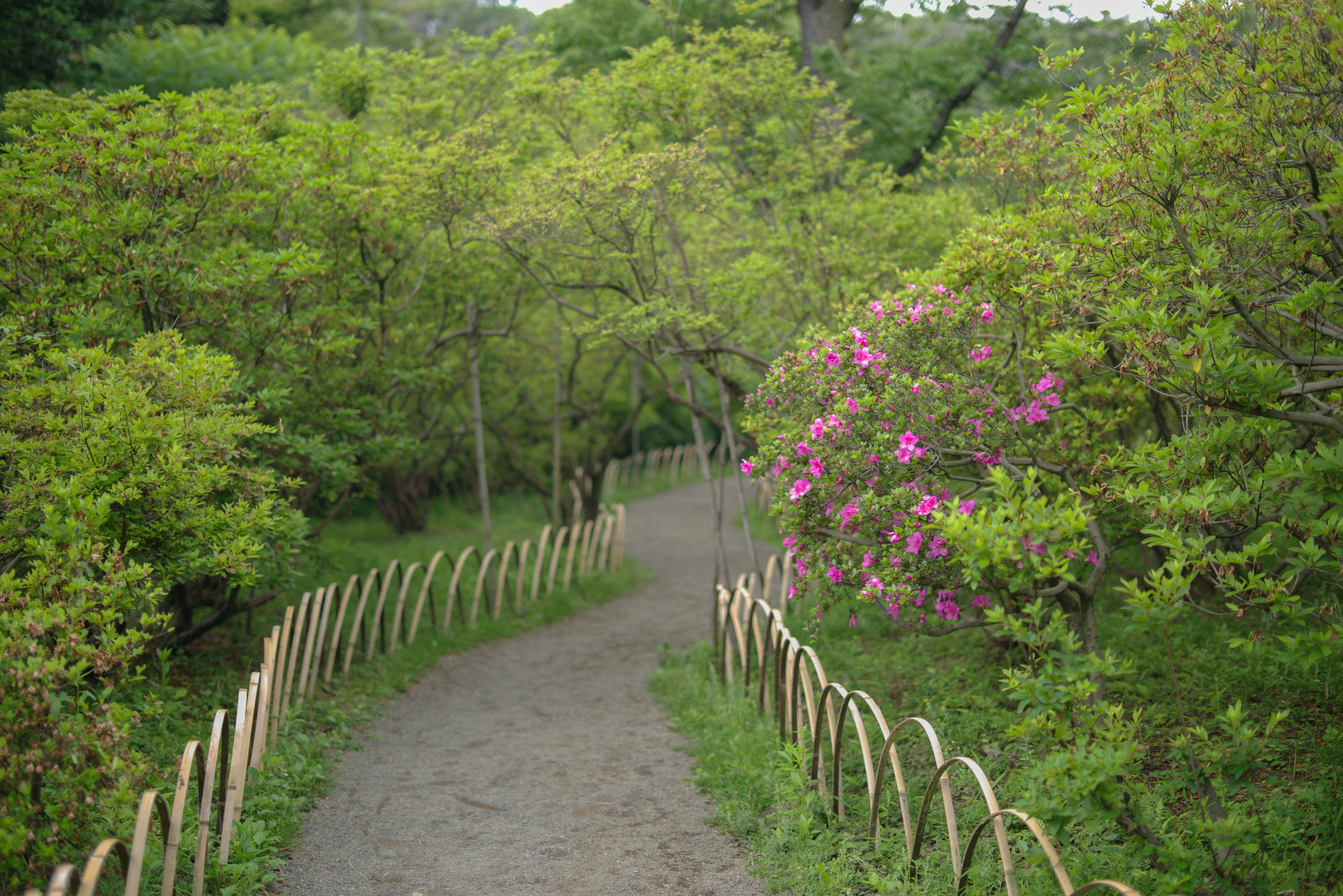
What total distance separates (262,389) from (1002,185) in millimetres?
4883

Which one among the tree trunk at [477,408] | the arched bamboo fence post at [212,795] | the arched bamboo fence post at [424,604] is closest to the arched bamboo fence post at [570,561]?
the tree trunk at [477,408]

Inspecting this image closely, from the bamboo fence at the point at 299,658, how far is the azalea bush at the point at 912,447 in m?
2.88

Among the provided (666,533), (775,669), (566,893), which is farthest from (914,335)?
(666,533)

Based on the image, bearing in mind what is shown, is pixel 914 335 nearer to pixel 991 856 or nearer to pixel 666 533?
pixel 991 856

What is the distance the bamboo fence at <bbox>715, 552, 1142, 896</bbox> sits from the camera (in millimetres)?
3404

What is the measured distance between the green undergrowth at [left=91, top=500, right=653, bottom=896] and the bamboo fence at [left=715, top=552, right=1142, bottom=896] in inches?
105

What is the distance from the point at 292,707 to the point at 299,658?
1.32 m

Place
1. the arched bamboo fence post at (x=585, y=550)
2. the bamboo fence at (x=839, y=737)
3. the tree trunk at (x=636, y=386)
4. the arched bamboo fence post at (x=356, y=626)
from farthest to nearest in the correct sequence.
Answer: the tree trunk at (x=636, y=386), the arched bamboo fence post at (x=585, y=550), the arched bamboo fence post at (x=356, y=626), the bamboo fence at (x=839, y=737)

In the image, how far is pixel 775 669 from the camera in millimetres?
5914

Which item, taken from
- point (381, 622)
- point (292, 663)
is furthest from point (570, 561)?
point (292, 663)

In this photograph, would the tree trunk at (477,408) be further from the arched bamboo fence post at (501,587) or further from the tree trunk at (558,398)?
the tree trunk at (558,398)

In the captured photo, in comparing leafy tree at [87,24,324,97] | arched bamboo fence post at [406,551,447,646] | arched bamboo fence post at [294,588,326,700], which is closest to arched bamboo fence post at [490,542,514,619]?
arched bamboo fence post at [406,551,447,646]

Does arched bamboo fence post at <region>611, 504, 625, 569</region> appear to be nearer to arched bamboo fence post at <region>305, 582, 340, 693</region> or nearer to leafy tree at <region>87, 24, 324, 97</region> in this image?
arched bamboo fence post at <region>305, 582, 340, 693</region>

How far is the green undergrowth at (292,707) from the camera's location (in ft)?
13.8
